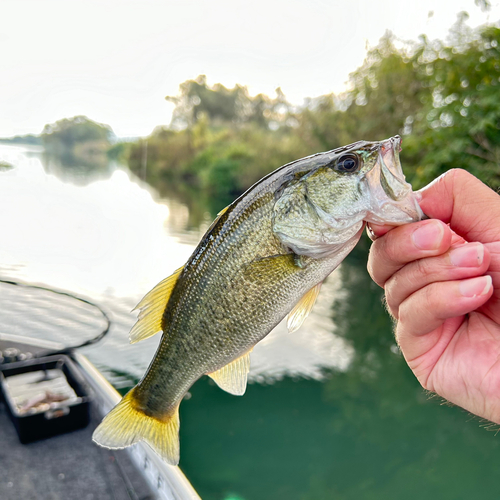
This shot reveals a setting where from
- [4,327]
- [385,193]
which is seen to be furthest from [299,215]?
[4,327]

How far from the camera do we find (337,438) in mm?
7363

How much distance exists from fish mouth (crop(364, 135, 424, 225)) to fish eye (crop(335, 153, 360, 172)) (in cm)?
7

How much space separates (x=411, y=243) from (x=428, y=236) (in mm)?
68

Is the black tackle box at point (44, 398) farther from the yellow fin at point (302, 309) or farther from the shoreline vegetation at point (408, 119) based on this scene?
the shoreline vegetation at point (408, 119)

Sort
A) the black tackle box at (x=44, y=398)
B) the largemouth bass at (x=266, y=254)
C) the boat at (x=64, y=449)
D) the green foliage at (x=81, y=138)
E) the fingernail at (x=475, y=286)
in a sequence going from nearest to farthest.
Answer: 1. the fingernail at (x=475, y=286)
2. the largemouth bass at (x=266, y=254)
3. the boat at (x=64, y=449)
4. the black tackle box at (x=44, y=398)
5. the green foliage at (x=81, y=138)

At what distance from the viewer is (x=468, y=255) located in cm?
162

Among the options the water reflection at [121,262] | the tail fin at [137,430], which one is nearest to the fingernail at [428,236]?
the tail fin at [137,430]

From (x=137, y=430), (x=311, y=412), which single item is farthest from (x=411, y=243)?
(x=311, y=412)

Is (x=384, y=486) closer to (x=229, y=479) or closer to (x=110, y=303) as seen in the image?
(x=229, y=479)

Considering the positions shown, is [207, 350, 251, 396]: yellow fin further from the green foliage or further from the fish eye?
the green foliage

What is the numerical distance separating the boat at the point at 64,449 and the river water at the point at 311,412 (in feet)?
6.72

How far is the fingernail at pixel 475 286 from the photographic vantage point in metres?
1.58

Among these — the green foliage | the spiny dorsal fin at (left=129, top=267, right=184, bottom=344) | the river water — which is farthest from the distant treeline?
the green foliage

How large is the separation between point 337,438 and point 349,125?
64.5 feet
